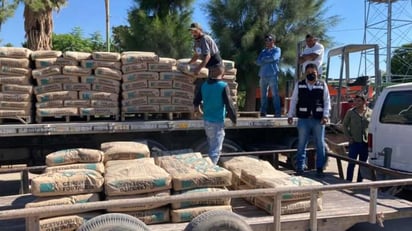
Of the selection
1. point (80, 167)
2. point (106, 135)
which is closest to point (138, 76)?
point (106, 135)

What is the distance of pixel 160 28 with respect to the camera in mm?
16719

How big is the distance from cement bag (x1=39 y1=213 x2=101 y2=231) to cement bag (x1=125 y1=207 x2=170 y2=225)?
39 cm

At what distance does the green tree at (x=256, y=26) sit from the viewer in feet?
57.5

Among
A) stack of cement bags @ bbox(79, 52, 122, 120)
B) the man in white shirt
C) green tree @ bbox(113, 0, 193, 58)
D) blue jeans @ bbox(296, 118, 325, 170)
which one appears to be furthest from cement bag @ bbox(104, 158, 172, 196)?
green tree @ bbox(113, 0, 193, 58)

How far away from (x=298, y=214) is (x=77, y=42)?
25.2 meters

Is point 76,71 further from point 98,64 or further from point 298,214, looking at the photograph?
point 298,214

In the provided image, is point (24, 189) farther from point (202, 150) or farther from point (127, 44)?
point (127, 44)

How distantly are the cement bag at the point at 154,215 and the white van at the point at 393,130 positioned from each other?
10.9ft

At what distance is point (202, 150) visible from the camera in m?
7.32

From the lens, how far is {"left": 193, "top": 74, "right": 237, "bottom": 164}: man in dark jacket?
5480mm

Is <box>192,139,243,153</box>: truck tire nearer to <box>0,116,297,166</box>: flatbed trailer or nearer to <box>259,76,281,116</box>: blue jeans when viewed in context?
<box>0,116,297,166</box>: flatbed trailer

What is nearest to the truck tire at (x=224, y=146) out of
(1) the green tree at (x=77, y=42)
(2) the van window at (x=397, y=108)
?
(2) the van window at (x=397, y=108)

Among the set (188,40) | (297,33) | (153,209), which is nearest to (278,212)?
(153,209)

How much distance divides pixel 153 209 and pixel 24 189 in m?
2.39
